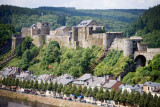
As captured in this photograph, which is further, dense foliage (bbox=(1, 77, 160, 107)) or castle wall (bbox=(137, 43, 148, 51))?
castle wall (bbox=(137, 43, 148, 51))

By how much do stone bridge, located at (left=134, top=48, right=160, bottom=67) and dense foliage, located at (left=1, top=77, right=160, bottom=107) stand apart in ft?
37.2

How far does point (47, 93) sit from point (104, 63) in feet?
45.2

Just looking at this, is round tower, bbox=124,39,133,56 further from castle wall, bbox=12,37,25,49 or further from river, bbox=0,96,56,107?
castle wall, bbox=12,37,25,49

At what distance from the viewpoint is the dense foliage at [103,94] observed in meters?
52.3

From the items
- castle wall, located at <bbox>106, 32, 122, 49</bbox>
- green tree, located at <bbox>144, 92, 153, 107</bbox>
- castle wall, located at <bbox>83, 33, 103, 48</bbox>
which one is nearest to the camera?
green tree, located at <bbox>144, 92, 153, 107</bbox>

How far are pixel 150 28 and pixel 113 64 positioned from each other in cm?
3983

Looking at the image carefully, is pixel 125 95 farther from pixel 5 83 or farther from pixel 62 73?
pixel 5 83

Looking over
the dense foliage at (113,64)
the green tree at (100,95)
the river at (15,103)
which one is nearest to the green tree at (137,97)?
the green tree at (100,95)

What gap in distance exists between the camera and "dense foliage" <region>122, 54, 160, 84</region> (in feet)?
201

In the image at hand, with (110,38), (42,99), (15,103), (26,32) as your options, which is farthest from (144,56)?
(26,32)

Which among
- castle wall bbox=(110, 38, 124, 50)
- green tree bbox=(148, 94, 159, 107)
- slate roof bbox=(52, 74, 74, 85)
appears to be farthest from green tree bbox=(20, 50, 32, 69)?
green tree bbox=(148, 94, 159, 107)

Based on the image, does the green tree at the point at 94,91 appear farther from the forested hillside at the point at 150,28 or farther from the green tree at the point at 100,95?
the forested hillside at the point at 150,28

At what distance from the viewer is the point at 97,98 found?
197ft

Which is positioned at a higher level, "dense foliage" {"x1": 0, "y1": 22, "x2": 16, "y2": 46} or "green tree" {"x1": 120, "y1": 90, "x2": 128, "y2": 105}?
"dense foliage" {"x1": 0, "y1": 22, "x2": 16, "y2": 46}
